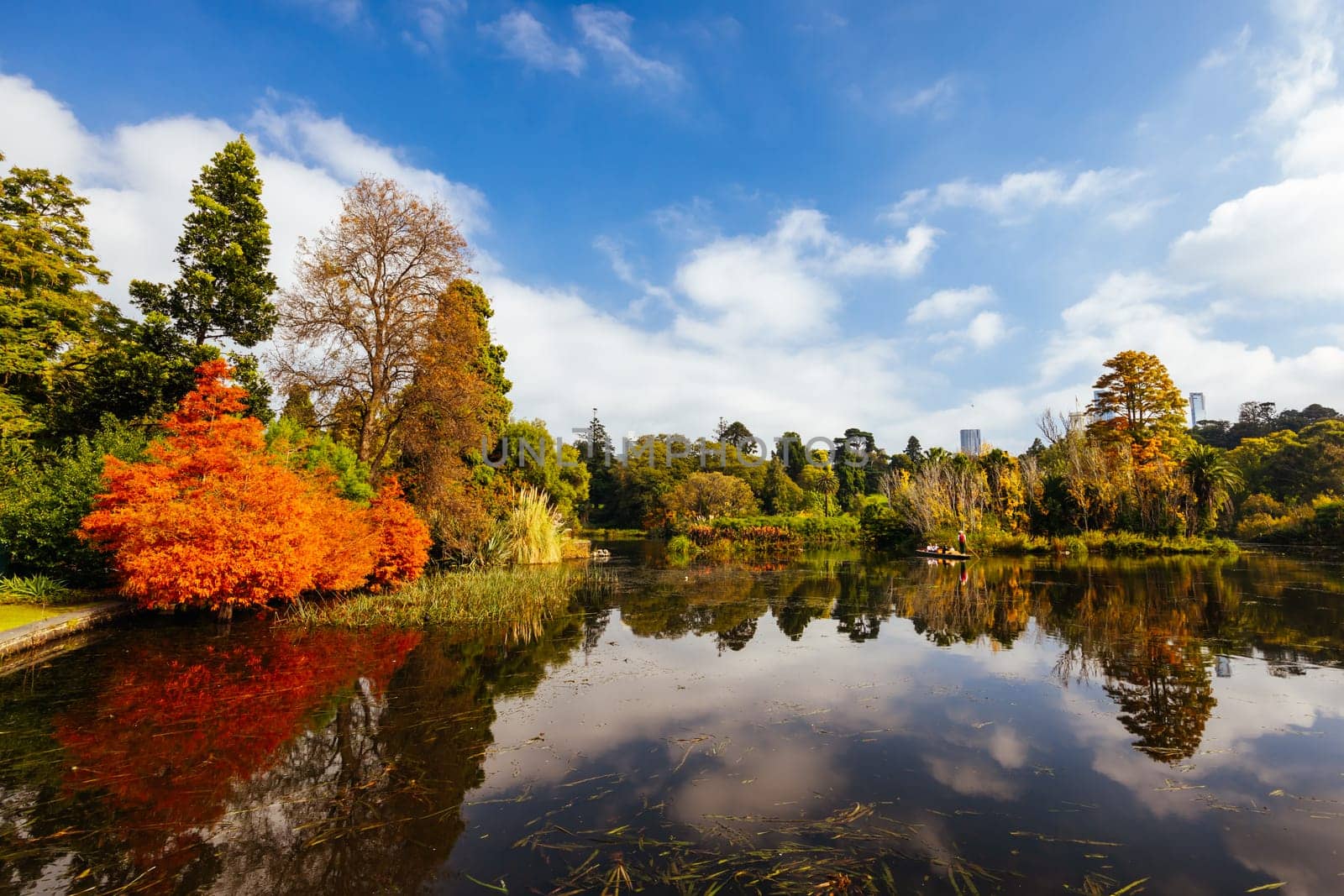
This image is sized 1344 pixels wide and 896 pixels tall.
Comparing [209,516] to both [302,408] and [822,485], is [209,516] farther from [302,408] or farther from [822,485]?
[822,485]

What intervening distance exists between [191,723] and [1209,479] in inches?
1211

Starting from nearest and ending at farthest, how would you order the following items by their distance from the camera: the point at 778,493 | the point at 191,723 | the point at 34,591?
the point at 191,723 → the point at 34,591 → the point at 778,493

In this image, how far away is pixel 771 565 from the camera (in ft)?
66.3

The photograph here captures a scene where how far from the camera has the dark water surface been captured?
3146 millimetres

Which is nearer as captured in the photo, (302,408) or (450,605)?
(450,605)

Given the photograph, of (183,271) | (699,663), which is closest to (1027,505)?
(699,663)

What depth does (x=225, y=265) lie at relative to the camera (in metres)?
16.7

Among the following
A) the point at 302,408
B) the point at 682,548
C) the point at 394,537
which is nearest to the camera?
the point at 394,537

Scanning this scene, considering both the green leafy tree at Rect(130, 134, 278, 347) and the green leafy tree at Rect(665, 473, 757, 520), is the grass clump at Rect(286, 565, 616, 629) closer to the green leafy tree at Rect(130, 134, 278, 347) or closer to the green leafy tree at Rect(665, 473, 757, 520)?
the green leafy tree at Rect(130, 134, 278, 347)

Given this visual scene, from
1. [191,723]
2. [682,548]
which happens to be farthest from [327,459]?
[682,548]

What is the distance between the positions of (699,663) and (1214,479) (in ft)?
85.1

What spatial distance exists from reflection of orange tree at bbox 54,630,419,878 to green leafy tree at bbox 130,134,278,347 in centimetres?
1190

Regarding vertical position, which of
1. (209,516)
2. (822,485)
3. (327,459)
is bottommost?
(209,516)

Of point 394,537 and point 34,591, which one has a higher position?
point 394,537
